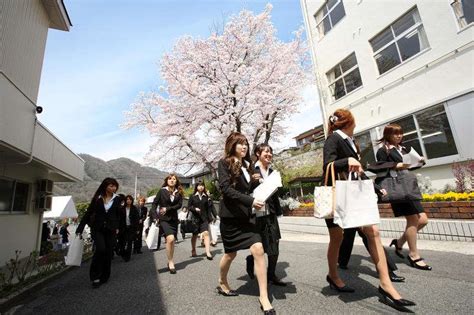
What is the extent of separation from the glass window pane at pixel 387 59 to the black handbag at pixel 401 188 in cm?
740

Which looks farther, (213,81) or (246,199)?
(213,81)

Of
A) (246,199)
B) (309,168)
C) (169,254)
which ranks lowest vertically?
(169,254)

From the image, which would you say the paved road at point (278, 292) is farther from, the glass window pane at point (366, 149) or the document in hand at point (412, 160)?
the glass window pane at point (366, 149)

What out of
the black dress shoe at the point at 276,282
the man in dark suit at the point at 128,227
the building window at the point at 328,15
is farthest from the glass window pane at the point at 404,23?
the man in dark suit at the point at 128,227

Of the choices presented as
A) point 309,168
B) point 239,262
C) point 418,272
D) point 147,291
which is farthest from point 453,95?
point 309,168

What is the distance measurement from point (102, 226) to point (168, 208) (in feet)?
3.74

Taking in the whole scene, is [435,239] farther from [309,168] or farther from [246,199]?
[309,168]

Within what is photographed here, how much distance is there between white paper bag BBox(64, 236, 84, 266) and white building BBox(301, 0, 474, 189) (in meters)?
9.01

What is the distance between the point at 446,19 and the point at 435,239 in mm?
6460

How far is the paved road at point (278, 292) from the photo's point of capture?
7.57 feet

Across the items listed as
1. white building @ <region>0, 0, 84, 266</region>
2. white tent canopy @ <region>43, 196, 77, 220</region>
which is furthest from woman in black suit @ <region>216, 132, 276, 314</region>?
white tent canopy @ <region>43, 196, 77, 220</region>

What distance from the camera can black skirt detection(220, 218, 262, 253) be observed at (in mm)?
2570

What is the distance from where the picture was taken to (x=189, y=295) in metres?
3.06

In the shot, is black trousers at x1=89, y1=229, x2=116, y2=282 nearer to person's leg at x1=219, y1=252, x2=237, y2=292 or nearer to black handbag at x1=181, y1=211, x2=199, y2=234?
black handbag at x1=181, y1=211, x2=199, y2=234
